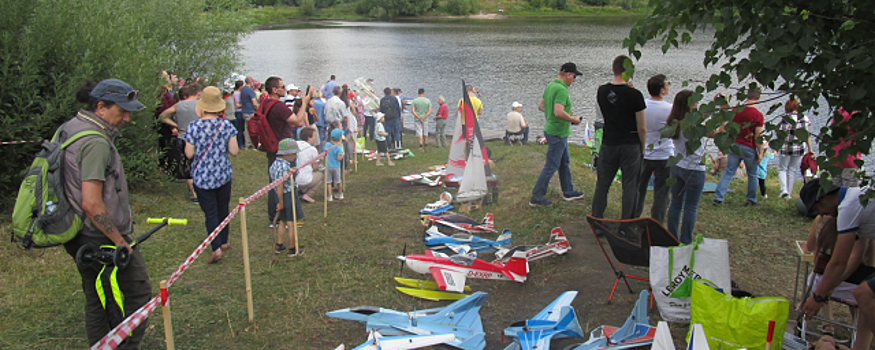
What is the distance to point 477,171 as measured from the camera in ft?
26.6

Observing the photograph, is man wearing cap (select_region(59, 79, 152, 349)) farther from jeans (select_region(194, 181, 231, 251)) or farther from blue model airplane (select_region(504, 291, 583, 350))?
blue model airplane (select_region(504, 291, 583, 350))

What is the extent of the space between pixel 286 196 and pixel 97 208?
9.69ft

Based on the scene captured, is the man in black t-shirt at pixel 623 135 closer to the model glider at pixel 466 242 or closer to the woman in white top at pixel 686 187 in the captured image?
the woman in white top at pixel 686 187

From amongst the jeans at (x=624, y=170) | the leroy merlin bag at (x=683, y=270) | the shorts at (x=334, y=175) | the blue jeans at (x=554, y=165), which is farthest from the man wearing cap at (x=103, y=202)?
the shorts at (x=334, y=175)

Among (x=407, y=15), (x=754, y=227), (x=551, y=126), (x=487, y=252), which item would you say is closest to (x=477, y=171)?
(x=551, y=126)

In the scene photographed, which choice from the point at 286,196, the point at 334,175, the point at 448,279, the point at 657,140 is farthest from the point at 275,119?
the point at 657,140

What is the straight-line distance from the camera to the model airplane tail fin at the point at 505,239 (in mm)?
6768

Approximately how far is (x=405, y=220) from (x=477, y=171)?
1251 millimetres

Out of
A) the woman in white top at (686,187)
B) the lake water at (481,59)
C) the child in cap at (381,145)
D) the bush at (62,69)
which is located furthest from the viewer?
the lake water at (481,59)

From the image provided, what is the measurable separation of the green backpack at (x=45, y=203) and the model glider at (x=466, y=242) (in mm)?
4002

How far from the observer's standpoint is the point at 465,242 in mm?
6812

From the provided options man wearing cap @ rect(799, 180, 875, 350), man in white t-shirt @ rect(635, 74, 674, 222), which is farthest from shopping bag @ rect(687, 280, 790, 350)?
man in white t-shirt @ rect(635, 74, 674, 222)

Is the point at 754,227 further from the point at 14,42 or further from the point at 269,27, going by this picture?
the point at 269,27

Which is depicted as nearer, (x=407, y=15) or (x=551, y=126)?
(x=551, y=126)
